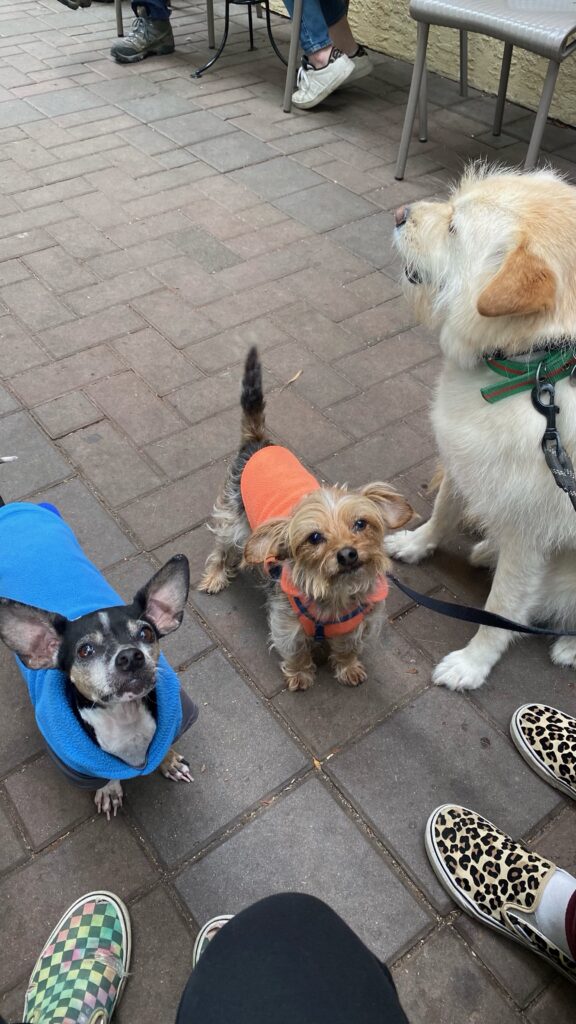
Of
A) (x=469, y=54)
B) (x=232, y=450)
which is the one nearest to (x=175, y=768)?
(x=232, y=450)

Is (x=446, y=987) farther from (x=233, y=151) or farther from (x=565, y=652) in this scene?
(x=233, y=151)

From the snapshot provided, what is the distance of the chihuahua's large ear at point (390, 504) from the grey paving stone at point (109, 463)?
1344 mm

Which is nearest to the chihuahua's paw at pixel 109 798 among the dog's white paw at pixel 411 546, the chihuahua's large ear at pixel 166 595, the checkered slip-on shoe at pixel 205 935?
the checkered slip-on shoe at pixel 205 935

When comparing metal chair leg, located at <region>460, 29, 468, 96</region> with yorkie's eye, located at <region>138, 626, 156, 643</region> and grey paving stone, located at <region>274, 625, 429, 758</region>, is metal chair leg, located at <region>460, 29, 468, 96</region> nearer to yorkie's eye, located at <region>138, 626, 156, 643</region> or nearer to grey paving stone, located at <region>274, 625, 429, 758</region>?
grey paving stone, located at <region>274, 625, 429, 758</region>

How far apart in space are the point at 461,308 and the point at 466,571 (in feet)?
4.36

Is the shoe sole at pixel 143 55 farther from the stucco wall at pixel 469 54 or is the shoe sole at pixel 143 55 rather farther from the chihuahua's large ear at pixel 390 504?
the chihuahua's large ear at pixel 390 504

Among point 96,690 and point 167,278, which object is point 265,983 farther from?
point 167,278

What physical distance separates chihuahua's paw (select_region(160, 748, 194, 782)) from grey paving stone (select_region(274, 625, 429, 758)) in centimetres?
41

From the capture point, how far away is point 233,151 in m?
5.89

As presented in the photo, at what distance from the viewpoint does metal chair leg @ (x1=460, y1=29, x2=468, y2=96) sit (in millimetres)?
6254

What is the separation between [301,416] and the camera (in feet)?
12.4

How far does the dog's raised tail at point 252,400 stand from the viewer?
2.69 metres

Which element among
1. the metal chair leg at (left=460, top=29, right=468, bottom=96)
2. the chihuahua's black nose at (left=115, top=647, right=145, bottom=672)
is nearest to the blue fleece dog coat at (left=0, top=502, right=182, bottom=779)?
the chihuahua's black nose at (left=115, top=647, right=145, bottom=672)

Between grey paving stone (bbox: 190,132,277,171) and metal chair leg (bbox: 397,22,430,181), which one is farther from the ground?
metal chair leg (bbox: 397,22,430,181)
